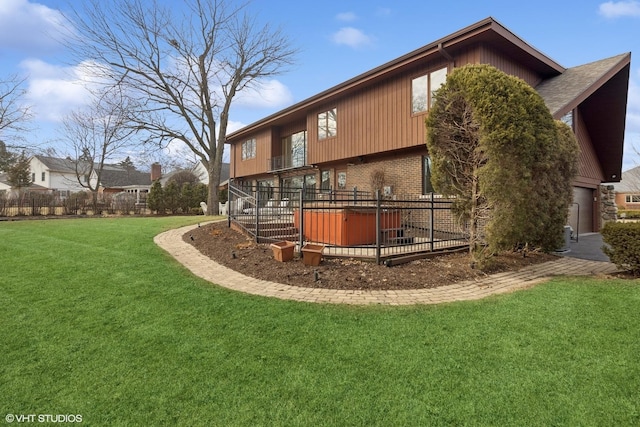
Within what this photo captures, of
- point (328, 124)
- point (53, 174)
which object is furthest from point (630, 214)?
point (53, 174)

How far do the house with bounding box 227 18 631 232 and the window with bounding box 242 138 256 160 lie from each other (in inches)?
185

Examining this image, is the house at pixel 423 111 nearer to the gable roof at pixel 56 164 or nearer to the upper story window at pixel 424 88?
the upper story window at pixel 424 88

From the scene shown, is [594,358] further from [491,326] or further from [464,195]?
[464,195]

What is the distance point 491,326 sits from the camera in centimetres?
343

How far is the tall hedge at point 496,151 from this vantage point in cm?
555

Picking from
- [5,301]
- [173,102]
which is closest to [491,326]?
[5,301]

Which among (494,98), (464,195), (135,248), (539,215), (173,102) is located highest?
(173,102)

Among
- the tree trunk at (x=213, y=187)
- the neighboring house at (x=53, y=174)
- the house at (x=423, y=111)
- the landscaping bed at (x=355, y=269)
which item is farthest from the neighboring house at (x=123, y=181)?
the landscaping bed at (x=355, y=269)

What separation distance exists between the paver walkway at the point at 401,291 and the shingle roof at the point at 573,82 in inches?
170

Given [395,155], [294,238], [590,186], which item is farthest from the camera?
[590,186]

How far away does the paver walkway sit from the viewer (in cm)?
442

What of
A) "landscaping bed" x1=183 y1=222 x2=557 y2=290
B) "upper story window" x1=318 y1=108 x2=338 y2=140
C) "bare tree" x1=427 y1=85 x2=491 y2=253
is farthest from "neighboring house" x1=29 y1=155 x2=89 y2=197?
"bare tree" x1=427 y1=85 x2=491 y2=253

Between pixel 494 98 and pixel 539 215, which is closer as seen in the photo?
pixel 494 98

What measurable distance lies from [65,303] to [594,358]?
559 cm
